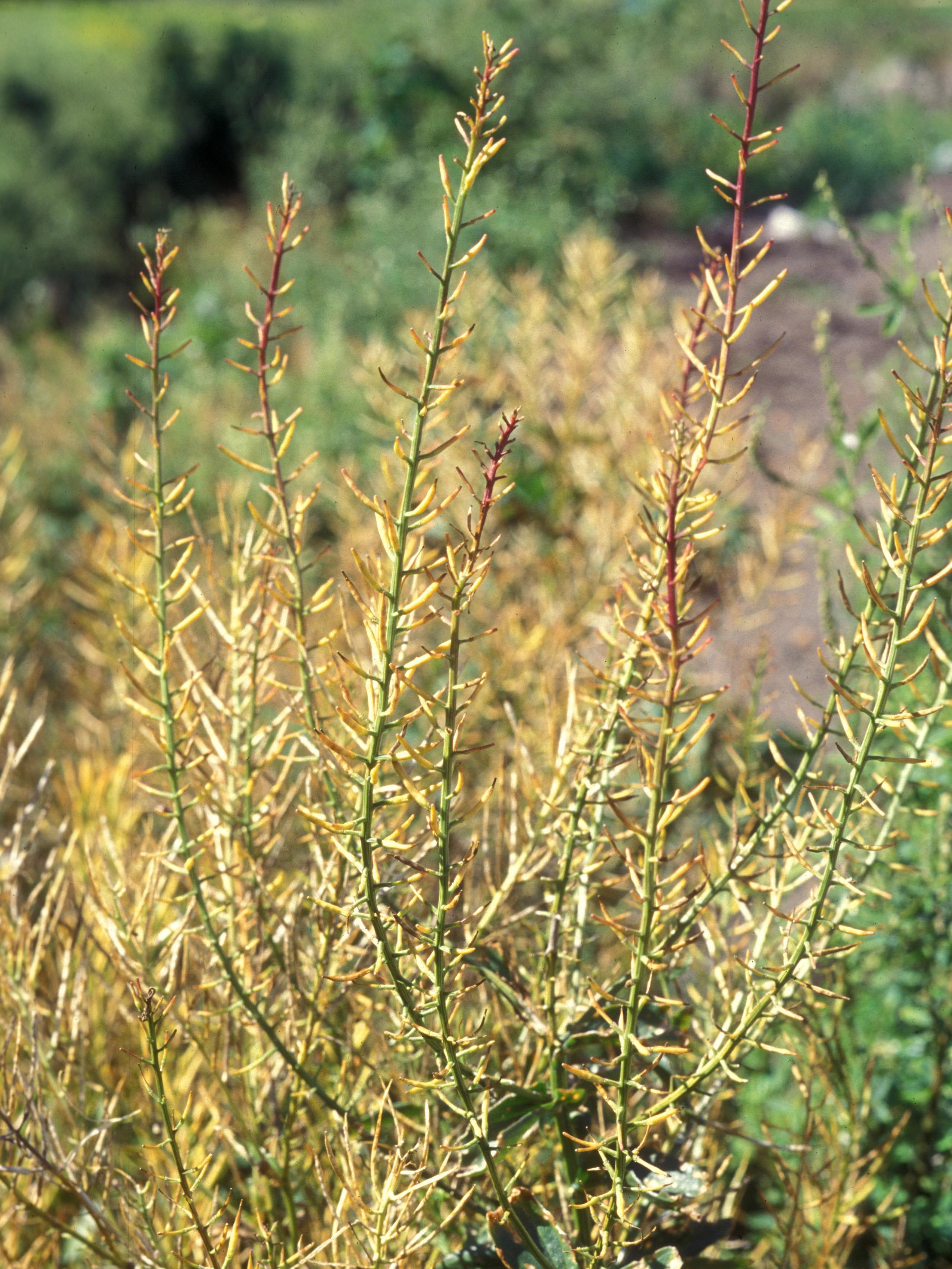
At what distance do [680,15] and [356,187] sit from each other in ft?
14.1

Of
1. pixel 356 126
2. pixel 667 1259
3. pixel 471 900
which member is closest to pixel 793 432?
pixel 471 900

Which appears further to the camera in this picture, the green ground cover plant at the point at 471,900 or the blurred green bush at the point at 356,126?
the blurred green bush at the point at 356,126

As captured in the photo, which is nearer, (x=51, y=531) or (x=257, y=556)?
(x=257, y=556)

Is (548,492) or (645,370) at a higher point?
(645,370)

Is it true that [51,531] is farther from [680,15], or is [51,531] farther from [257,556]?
[680,15]

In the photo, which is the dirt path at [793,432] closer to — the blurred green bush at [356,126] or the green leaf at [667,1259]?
the green leaf at [667,1259]

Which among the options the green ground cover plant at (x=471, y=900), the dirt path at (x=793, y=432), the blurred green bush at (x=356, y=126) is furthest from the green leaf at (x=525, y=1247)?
the blurred green bush at (x=356, y=126)

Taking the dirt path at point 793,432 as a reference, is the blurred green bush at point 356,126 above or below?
above

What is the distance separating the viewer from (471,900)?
1.51 meters

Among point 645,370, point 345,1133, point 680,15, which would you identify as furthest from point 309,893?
point 680,15

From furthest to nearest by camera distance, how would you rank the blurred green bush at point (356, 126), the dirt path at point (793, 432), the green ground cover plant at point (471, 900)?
the blurred green bush at point (356, 126)
the dirt path at point (793, 432)
the green ground cover plant at point (471, 900)

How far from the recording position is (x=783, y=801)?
886 mm

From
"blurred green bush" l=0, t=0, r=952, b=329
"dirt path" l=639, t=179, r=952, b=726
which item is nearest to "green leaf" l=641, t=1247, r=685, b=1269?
"dirt path" l=639, t=179, r=952, b=726

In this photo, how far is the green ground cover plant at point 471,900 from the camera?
76cm
